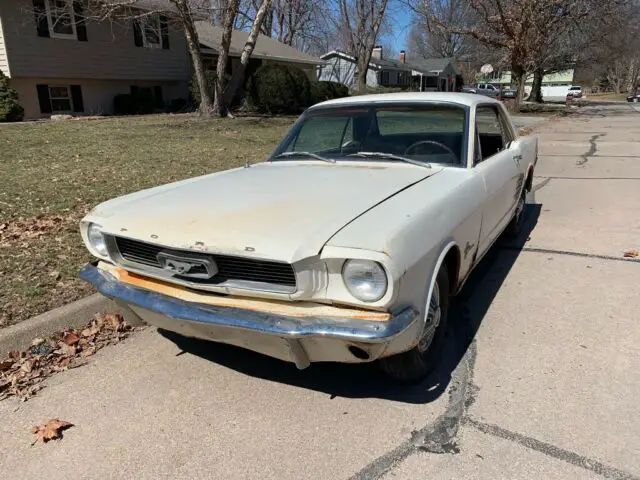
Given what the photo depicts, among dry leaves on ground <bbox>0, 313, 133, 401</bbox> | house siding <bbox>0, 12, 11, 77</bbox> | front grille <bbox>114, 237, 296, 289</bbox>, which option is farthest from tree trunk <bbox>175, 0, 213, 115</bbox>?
front grille <bbox>114, 237, 296, 289</bbox>

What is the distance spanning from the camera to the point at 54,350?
3438mm

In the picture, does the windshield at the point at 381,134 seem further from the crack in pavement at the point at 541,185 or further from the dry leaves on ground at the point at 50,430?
the crack in pavement at the point at 541,185

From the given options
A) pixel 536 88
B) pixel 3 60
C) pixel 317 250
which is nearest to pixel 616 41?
pixel 536 88

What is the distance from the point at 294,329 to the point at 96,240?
1477 millimetres

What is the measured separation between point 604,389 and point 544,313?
99cm

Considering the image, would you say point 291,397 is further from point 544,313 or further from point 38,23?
point 38,23

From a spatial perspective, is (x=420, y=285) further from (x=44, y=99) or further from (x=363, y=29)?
(x=363, y=29)

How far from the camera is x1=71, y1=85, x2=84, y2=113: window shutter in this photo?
22.0 metres

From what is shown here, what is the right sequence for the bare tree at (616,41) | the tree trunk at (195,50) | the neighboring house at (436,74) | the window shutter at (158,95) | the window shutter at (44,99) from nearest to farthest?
the tree trunk at (195,50) < the window shutter at (44,99) < the bare tree at (616,41) < the window shutter at (158,95) < the neighboring house at (436,74)

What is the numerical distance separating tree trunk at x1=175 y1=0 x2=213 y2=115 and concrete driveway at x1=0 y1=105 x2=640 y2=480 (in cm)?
1396

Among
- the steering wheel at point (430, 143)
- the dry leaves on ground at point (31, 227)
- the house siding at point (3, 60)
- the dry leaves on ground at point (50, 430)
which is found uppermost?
the house siding at point (3, 60)

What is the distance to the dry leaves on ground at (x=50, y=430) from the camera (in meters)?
2.65

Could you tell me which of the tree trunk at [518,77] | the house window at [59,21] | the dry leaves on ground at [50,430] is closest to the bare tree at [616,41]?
the tree trunk at [518,77]

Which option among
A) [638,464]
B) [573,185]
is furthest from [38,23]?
[638,464]
